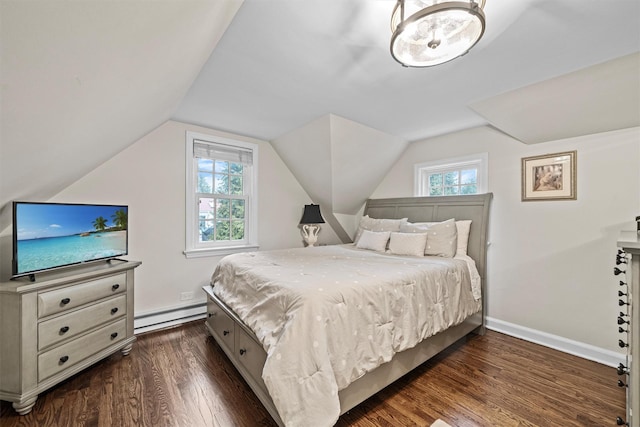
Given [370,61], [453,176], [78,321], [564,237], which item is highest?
[370,61]

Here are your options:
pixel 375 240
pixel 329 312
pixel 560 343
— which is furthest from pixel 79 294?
pixel 560 343

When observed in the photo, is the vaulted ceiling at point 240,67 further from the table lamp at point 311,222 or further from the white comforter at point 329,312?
the table lamp at point 311,222

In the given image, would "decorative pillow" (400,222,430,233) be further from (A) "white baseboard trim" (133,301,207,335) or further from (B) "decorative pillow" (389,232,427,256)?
(A) "white baseboard trim" (133,301,207,335)

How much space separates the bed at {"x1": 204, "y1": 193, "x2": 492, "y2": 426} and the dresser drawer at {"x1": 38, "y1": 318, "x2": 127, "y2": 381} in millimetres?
740

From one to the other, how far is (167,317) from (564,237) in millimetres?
4146

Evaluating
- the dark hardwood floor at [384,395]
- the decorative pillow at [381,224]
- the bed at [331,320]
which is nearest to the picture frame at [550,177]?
the bed at [331,320]

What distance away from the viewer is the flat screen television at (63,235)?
165cm

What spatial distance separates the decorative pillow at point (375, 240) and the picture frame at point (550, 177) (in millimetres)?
1494

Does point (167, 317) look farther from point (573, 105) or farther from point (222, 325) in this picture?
point (573, 105)

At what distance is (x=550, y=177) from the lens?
2510 millimetres

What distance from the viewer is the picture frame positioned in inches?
94.3

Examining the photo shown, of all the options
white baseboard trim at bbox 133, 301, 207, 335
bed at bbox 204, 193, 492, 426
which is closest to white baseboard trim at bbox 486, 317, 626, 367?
bed at bbox 204, 193, 492, 426

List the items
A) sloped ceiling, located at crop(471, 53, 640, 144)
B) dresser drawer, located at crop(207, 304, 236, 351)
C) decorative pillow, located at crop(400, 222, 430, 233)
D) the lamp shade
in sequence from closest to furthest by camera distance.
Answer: sloped ceiling, located at crop(471, 53, 640, 144) → dresser drawer, located at crop(207, 304, 236, 351) → decorative pillow, located at crop(400, 222, 430, 233) → the lamp shade

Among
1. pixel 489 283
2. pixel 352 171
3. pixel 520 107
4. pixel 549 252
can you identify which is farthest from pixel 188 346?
pixel 520 107
